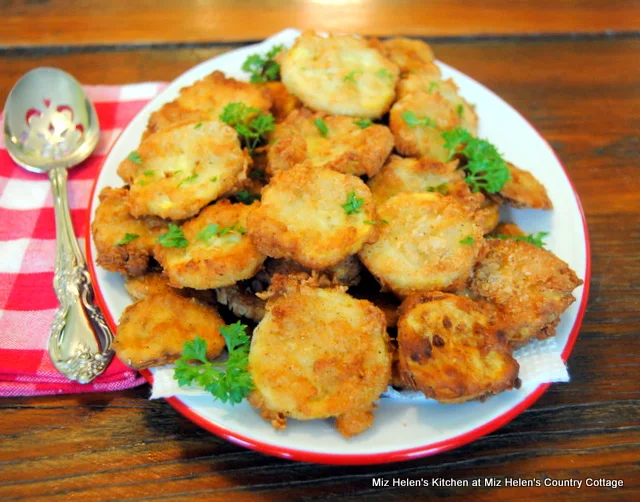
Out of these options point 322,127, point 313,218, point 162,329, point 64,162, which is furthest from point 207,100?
point 162,329

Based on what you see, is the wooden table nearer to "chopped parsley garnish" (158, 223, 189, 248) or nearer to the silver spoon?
the silver spoon

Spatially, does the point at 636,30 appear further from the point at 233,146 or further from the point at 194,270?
the point at 194,270

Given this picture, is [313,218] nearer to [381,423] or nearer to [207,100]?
[381,423]

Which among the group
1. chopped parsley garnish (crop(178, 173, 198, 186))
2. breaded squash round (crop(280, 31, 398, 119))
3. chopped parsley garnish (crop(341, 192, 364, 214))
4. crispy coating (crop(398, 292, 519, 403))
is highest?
breaded squash round (crop(280, 31, 398, 119))

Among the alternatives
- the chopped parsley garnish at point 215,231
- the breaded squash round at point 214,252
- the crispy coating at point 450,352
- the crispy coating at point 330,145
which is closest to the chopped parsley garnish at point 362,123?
the crispy coating at point 330,145

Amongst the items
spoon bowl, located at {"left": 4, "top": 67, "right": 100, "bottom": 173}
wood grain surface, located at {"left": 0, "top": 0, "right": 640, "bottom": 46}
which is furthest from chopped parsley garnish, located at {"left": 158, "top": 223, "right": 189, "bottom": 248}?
wood grain surface, located at {"left": 0, "top": 0, "right": 640, "bottom": 46}

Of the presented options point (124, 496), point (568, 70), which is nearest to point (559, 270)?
point (124, 496)
